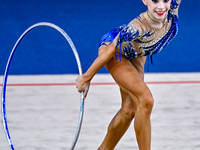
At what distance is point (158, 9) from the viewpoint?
2223mm

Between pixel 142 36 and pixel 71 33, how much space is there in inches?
146

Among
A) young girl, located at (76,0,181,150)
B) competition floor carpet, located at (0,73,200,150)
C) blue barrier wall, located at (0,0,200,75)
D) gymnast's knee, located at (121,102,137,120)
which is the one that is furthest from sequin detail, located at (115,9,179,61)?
blue barrier wall, located at (0,0,200,75)

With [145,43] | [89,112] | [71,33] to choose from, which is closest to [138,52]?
[145,43]

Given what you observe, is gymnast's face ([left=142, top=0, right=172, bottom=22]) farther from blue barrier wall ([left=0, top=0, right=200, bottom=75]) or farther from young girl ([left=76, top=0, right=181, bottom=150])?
blue barrier wall ([left=0, top=0, right=200, bottom=75])

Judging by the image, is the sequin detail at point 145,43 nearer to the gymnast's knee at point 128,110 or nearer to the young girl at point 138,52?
the young girl at point 138,52

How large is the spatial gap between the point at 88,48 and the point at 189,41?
62.1 inches

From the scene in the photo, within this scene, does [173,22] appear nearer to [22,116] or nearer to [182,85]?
[22,116]

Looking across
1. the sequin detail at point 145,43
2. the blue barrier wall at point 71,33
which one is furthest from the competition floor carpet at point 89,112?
the sequin detail at point 145,43

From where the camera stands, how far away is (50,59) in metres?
5.89

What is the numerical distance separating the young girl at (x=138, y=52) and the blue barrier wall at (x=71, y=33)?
344 cm

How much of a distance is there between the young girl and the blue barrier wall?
3439mm

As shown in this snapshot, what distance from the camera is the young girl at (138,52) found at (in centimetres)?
223

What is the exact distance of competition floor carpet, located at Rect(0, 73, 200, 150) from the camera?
10.1 ft

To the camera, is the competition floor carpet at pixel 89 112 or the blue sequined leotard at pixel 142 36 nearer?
the blue sequined leotard at pixel 142 36
